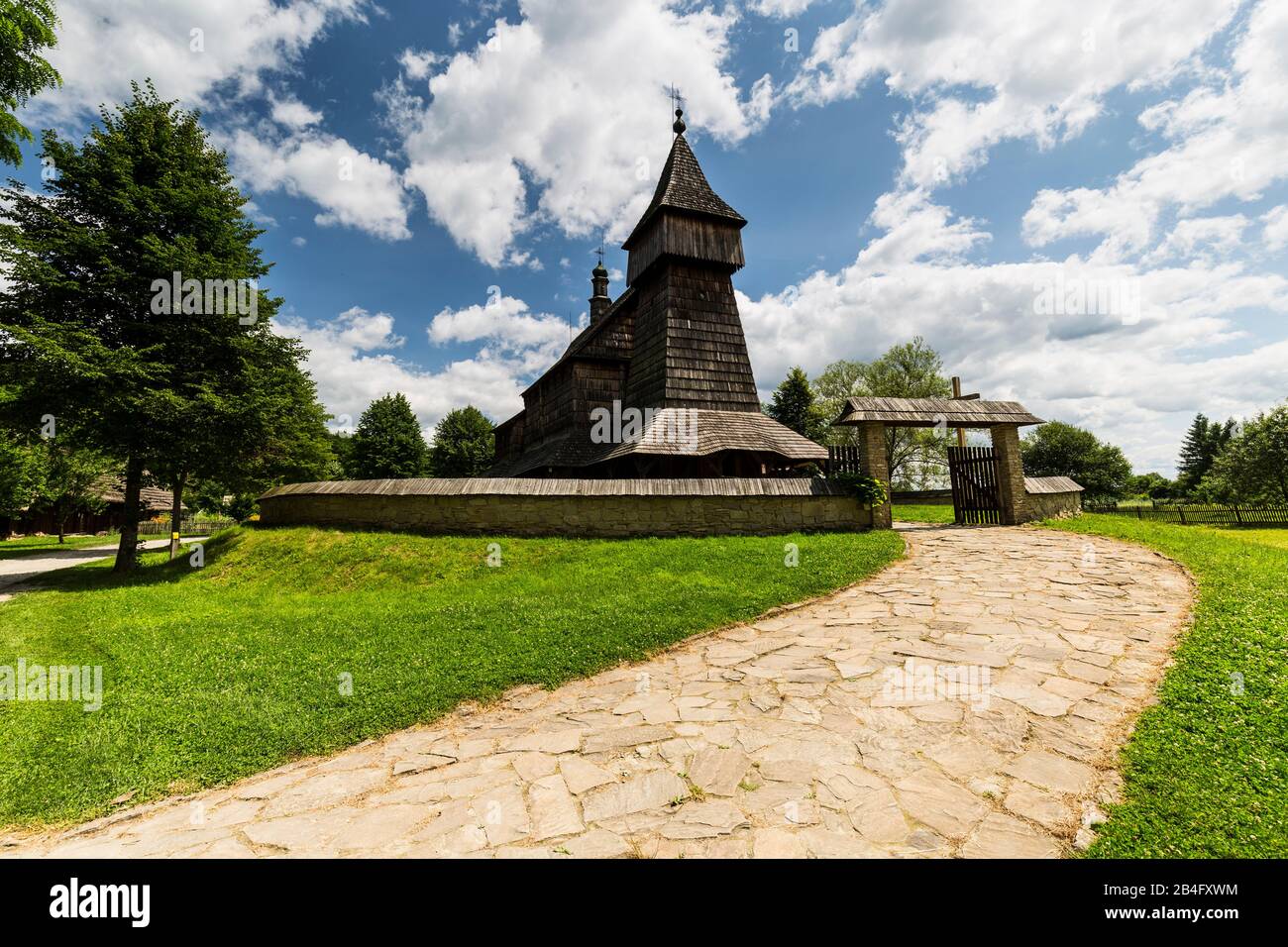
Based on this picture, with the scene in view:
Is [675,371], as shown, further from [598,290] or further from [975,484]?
[598,290]

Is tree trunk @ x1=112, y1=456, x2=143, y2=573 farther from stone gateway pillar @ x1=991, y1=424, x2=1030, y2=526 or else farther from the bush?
stone gateway pillar @ x1=991, y1=424, x2=1030, y2=526

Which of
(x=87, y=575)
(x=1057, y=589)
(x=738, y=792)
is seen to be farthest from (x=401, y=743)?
(x=87, y=575)

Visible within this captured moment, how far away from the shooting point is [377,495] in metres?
12.4

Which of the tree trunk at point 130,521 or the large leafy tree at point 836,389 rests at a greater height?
the large leafy tree at point 836,389

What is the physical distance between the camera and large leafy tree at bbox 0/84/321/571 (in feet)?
35.0

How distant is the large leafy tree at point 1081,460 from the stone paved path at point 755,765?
48747mm

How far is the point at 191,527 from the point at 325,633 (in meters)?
46.9

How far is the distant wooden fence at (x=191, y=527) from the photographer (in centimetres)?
3650

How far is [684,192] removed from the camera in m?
18.0

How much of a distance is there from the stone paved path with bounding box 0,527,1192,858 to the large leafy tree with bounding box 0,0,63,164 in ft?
46.2

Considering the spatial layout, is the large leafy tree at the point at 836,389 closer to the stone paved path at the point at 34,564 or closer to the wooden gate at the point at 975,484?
the wooden gate at the point at 975,484

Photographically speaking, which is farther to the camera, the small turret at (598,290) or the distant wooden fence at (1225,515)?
the small turret at (598,290)
